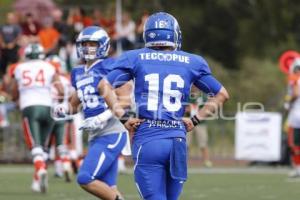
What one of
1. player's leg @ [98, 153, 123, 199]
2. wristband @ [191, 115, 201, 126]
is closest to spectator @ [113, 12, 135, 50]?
player's leg @ [98, 153, 123, 199]

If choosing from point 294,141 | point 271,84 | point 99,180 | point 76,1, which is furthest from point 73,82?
point 76,1

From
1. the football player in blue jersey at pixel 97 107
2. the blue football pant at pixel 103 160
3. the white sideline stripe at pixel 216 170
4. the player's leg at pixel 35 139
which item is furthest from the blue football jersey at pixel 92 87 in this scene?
the white sideline stripe at pixel 216 170

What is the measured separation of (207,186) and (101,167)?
5260 mm

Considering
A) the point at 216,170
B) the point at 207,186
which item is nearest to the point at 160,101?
the point at 207,186

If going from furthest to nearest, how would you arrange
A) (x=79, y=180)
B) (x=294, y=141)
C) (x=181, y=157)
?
(x=294, y=141) → (x=79, y=180) → (x=181, y=157)

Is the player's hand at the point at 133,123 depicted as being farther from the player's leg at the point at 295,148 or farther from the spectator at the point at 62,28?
the spectator at the point at 62,28

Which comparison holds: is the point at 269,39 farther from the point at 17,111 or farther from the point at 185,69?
the point at 185,69

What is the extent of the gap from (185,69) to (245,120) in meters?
14.2

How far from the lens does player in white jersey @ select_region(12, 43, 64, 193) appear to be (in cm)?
1430

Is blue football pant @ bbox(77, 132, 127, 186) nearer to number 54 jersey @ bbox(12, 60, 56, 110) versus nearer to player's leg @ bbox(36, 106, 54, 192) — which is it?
player's leg @ bbox(36, 106, 54, 192)

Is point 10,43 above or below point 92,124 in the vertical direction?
above

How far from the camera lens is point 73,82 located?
37.4 feet

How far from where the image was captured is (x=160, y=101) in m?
8.60

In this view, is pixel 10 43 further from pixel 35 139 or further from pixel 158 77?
pixel 158 77
